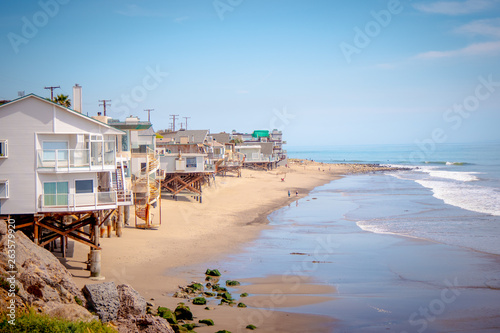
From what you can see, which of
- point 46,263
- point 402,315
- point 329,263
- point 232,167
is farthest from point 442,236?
point 232,167

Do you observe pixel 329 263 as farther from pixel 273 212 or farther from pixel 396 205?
pixel 396 205

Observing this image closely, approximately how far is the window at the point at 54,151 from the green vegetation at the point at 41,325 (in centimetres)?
918

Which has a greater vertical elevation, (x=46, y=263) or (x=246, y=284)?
(x=46, y=263)

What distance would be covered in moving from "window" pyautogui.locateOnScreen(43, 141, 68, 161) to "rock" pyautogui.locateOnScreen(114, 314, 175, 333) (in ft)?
30.4

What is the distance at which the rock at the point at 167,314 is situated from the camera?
15.6m

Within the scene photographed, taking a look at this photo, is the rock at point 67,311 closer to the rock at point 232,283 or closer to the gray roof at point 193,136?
the rock at point 232,283

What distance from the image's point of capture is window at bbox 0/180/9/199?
19656 millimetres

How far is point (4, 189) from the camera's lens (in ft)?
64.6

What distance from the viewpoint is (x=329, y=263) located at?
84.2 feet

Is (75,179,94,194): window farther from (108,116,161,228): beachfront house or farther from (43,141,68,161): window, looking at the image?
(108,116,161,228): beachfront house

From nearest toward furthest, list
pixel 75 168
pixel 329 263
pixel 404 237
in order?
pixel 75 168, pixel 329 263, pixel 404 237

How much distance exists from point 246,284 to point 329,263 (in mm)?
6192

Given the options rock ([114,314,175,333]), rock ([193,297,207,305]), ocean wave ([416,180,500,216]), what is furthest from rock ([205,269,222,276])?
ocean wave ([416,180,500,216])

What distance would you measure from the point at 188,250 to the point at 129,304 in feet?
42.3
